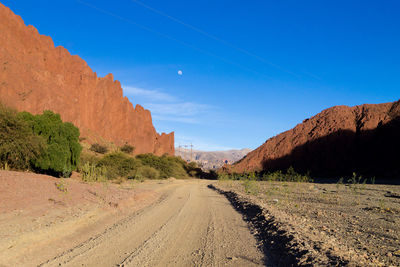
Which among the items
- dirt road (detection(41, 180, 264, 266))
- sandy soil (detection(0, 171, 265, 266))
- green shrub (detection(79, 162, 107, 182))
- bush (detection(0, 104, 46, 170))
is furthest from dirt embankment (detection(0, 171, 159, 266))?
green shrub (detection(79, 162, 107, 182))

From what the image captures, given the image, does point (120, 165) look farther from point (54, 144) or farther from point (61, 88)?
point (61, 88)

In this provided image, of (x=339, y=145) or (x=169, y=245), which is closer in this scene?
(x=169, y=245)

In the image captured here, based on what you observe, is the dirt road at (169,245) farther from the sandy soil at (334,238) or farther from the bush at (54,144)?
the bush at (54,144)

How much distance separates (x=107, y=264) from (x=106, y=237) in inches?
79.8

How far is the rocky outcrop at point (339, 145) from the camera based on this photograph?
44.3 meters

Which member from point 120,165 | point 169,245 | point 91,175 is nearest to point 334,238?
point 169,245

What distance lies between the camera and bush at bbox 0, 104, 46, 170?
17.8 m

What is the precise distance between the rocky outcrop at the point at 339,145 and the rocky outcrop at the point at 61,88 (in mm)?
42561

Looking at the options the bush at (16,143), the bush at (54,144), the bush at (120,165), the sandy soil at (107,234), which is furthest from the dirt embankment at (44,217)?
the bush at (120,165)

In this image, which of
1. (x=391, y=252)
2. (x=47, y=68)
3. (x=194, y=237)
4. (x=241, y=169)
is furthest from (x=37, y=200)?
(x=47, y=68)

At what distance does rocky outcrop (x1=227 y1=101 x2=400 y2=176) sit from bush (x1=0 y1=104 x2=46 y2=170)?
41.8 m

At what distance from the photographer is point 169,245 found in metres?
6.30

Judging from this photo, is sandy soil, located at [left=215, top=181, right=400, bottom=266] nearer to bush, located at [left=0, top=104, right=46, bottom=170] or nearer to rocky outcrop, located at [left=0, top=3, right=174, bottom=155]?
bush, located at [left=0, top=104, right=46, bottom=170]

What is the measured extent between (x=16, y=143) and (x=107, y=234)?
48.7 ft
